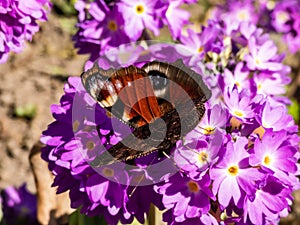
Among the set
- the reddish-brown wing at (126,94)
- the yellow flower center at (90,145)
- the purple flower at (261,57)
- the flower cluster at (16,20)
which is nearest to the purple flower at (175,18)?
the purple flower at (261,57)

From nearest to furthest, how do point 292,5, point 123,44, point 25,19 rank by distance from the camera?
point 25,19 < point 123,44 < point 292,5

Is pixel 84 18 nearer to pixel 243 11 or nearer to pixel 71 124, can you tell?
pixel 71 124

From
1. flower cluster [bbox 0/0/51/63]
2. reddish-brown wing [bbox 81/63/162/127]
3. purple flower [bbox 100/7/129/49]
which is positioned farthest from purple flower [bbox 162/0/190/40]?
reddish-brown wing [bbox 81/63/162/127]

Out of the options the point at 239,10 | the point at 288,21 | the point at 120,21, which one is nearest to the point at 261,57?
the point at 120,21

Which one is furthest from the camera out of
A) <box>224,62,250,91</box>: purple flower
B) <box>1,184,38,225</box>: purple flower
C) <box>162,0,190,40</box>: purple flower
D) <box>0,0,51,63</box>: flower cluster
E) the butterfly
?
<box>1,184,38,225</box>: purple flower

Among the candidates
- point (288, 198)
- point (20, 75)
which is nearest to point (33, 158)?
point (288, 198)

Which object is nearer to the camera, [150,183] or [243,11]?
[150,183]

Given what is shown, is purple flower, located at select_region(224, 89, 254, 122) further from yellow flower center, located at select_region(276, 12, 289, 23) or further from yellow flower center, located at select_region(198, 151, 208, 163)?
yellow flower center, located at select_region(276, 12, 289, 23)

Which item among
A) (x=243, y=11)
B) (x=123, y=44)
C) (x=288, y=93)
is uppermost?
(x=123, y=44)
